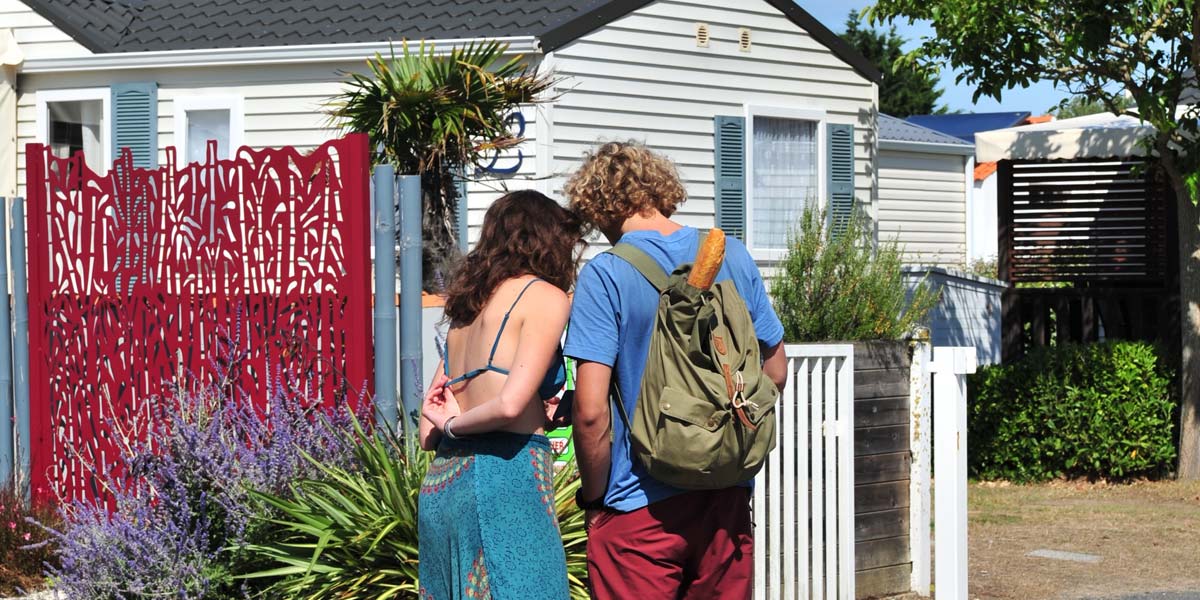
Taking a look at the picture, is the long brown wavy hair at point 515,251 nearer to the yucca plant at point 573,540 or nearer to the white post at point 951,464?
the yucca plant at point 573,540

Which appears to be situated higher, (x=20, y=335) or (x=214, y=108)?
(x=214, y=108)

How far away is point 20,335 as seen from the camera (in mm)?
7566

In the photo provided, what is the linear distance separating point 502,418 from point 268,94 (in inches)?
393

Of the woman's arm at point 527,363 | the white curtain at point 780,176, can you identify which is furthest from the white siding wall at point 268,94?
the woman's arm at point 527,363

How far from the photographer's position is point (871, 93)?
49.6ft

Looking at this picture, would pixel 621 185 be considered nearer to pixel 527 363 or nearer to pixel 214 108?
pixel 527 363

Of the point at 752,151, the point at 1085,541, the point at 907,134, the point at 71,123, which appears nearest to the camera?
the point at 1085,541

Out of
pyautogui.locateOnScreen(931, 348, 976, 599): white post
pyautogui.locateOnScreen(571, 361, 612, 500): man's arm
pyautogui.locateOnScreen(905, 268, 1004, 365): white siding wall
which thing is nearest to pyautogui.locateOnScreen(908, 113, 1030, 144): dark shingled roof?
pyautogui.locateOnScreen(905, 268, 1004, 365): white siding wall

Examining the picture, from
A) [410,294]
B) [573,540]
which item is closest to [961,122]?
[410,294]

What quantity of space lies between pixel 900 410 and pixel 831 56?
8304mm

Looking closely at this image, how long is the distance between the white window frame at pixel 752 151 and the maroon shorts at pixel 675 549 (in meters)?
9.89

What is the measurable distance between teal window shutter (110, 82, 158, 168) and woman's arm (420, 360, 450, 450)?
10.1 metres

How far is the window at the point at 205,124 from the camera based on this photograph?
13266 millimetres

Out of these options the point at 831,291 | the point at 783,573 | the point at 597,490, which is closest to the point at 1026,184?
the point at 831,291
